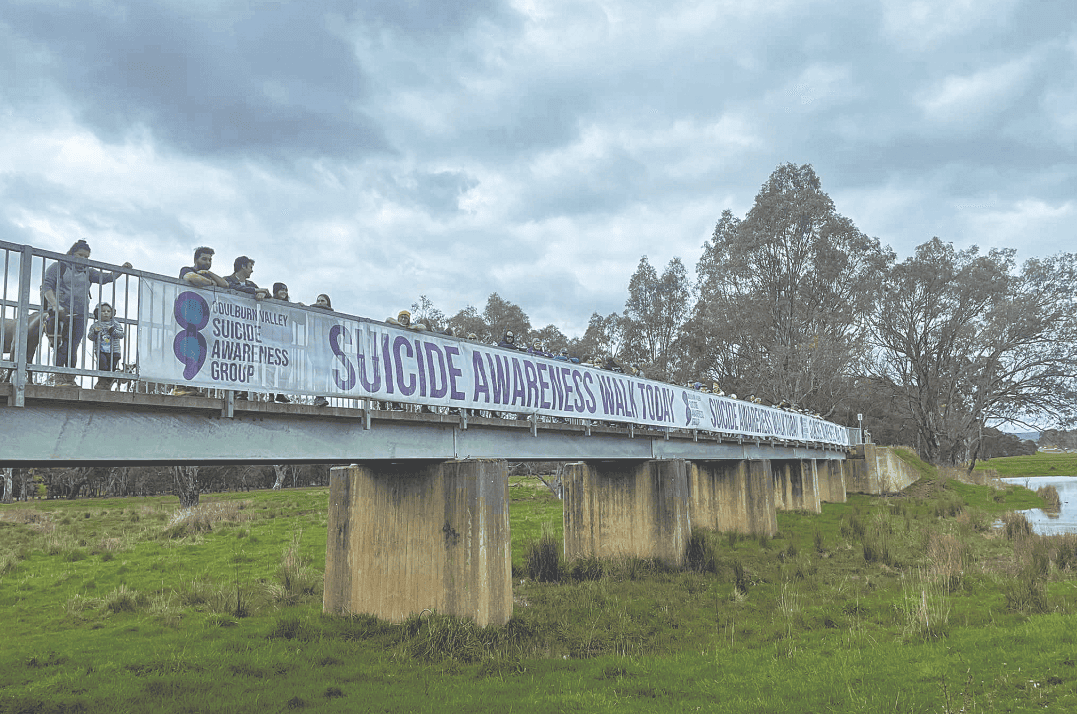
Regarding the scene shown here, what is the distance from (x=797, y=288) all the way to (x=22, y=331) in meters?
41.0

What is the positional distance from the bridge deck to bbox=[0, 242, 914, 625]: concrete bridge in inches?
0.6

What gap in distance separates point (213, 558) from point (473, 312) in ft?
78.0

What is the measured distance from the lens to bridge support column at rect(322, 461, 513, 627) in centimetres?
951

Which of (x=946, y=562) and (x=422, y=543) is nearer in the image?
(x=422, y=543)

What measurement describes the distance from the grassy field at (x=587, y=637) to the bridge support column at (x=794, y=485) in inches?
480

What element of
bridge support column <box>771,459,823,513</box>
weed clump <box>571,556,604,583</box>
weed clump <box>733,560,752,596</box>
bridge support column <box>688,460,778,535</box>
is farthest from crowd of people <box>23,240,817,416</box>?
bridge support column <box>771,459,823,513</box>

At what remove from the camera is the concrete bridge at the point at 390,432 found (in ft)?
20.2

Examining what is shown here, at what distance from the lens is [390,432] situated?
30.2 ft

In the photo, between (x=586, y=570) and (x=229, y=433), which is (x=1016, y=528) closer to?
(x=586, y=570)

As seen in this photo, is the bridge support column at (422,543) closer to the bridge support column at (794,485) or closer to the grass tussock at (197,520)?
the grass tussock at (197,520)

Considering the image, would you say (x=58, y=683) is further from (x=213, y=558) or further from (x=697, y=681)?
(x=213, y=558)

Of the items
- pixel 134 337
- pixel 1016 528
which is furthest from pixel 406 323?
pixel 1016 528

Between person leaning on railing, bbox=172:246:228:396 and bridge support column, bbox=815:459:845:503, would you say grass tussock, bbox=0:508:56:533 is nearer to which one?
person leaning on railing, bbox=172:246:228:396

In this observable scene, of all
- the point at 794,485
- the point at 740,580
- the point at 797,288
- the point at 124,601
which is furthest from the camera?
the point at 797,288
